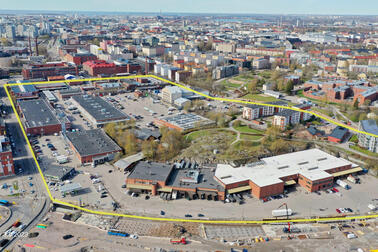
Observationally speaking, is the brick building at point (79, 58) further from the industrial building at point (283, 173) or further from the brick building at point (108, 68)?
the industrial building at point (283, 173)

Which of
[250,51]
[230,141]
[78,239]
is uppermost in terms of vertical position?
[250,51]

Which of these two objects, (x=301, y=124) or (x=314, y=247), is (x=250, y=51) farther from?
(x=314, y=247)

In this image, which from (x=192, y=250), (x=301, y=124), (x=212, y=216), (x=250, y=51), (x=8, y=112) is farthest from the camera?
(x=250, y=51)

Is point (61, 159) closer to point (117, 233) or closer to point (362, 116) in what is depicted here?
point (117, 233)

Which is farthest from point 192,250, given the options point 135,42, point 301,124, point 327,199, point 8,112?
point 135,42

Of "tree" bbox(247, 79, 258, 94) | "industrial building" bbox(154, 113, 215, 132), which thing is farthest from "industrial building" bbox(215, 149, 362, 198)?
"tree" bbox(247, 79, 258, 94)

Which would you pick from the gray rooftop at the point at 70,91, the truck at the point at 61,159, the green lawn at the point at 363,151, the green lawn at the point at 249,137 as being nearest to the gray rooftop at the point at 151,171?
the truck at the point at 61,159

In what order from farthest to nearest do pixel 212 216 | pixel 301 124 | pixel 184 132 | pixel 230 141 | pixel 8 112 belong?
pixel 8 112 < pixel 301 124 < pixel 184 132 < pixel 230 141 < pixel 212 216
